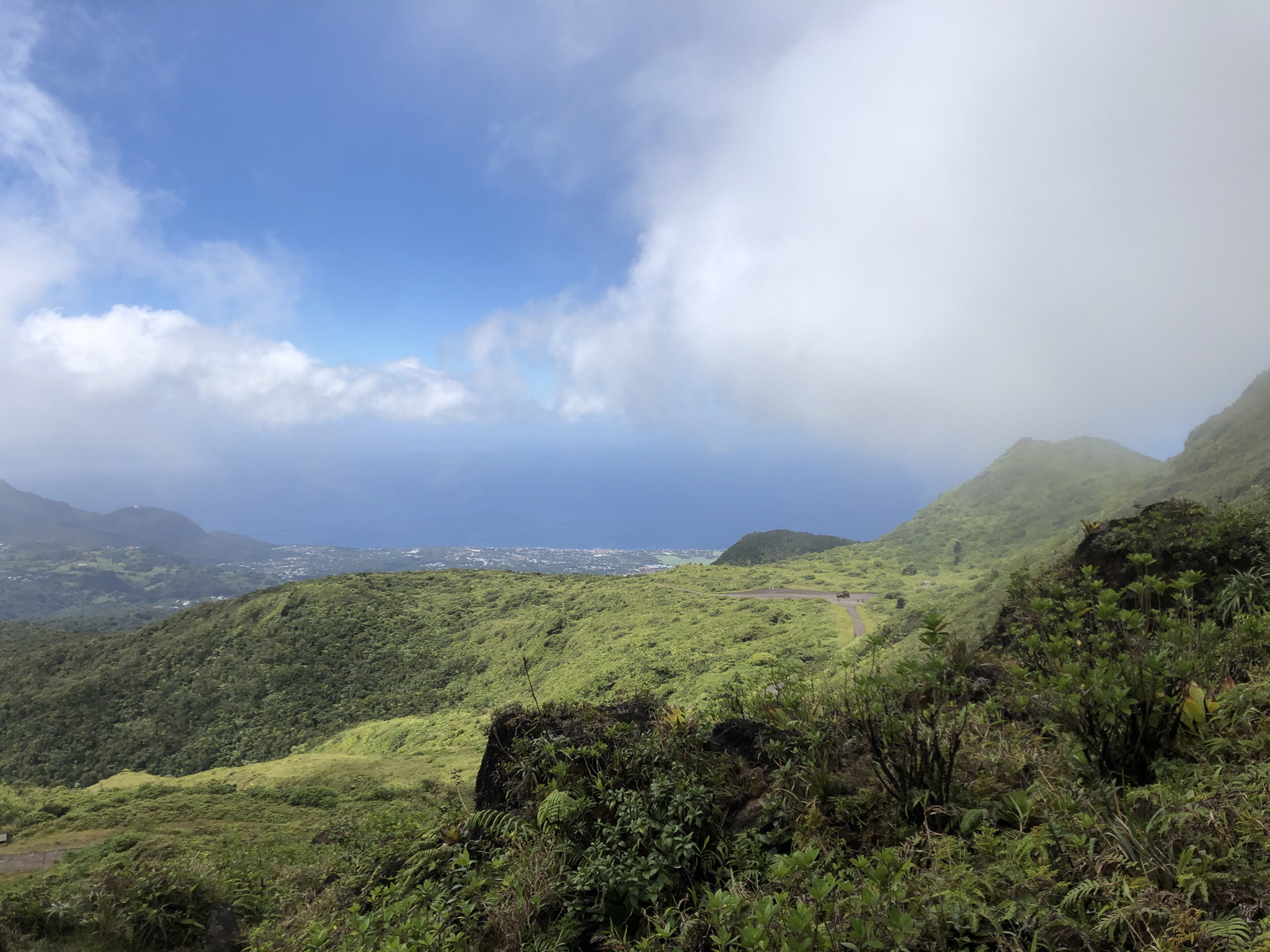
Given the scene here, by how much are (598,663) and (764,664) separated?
8577 mm

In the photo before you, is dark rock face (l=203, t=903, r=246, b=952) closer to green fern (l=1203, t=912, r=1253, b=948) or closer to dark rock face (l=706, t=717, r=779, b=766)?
dark rock face (l=706, t=717, r=779, b=766)

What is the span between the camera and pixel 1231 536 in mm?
6371

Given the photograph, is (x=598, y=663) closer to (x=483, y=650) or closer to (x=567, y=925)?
(x=483, y=650)

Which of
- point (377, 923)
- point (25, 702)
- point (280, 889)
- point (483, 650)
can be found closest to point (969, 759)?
point (377, 923)

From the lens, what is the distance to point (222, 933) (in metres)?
5.71

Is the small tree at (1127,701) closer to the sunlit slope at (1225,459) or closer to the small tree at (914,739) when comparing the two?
the small tree at (914,739)

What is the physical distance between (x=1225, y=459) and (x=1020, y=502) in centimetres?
2409

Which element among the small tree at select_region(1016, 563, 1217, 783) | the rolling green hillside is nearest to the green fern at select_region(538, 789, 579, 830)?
the small tree at select_region(1016, 563, 1217, 783)

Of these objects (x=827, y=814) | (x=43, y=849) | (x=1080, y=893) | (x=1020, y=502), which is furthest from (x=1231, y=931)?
(x=1020, y=502)

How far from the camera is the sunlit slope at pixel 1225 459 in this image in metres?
17.7

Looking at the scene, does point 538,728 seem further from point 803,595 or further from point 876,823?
point 803,595

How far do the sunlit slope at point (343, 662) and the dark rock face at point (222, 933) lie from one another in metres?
12.8

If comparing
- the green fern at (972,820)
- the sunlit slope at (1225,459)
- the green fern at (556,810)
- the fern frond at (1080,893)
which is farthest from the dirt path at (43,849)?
the sunlit slope at (1225,459)

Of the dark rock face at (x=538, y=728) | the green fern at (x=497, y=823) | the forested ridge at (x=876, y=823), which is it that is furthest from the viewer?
the dark rock face at (x=538, y=728)
